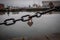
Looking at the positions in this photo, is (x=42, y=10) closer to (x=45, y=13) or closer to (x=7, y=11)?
(x=45, y=13)

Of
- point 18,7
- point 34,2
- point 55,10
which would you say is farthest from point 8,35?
point 55,10

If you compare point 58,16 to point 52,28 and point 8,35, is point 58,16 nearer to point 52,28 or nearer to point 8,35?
point 52,28

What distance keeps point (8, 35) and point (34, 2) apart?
0.40 m

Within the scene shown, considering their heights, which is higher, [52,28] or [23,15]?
[23,15]

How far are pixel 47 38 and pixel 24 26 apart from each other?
0.25 metres

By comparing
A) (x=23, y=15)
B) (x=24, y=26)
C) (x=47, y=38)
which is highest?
(x=23, y=15)

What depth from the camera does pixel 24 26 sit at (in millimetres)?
1339

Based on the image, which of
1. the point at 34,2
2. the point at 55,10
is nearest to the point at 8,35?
the point at 34,2

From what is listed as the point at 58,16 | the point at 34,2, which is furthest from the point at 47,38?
the point at 34,2

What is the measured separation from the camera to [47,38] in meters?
1.33

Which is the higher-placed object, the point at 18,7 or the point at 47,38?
the point at 18,7

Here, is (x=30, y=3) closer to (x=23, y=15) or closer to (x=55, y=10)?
(x=23, y=15)

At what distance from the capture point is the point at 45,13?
1335 mm

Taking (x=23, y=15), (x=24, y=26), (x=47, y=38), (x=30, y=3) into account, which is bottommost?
(x=47, y=38)
